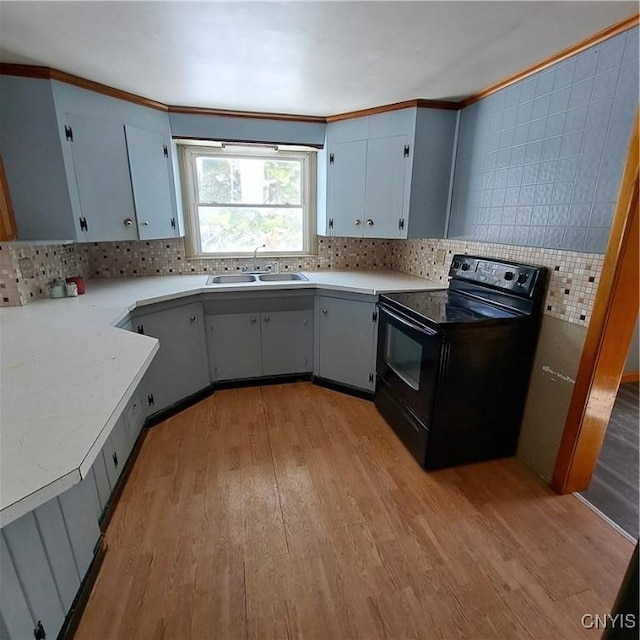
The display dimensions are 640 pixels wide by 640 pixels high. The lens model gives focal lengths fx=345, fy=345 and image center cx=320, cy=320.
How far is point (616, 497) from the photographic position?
1821 mm

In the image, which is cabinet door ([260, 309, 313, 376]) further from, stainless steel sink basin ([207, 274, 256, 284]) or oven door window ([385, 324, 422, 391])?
oven door window ([385, 324, 422, 391])

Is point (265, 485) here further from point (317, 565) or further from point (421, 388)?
point (421, 388)

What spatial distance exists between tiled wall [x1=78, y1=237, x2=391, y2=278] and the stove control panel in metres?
1.00

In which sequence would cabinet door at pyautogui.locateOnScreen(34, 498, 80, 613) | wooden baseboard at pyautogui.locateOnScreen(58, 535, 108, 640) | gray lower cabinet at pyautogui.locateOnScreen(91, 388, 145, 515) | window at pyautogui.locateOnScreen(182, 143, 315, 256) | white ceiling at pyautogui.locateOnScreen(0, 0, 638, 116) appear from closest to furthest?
cabinet door at pyautogui.locateOnScreen(34, 498, 80, 613) → wooden baseboard at pyautogui.locateOnScreen(58, 535, 108, 640) → white ceiling at pyautogui.locateOnScreen(0, 0, 638, 116) → gray lower cabinet at pyautogui.locateOnScreen(91, 388, 145, 515) → window at pyautogui.locateOnScreen(182, 143, 315, 256)

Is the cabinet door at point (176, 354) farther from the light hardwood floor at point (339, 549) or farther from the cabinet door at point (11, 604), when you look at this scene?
the cabinet door at point (11, 604)

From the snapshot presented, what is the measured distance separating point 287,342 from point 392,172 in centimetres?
153

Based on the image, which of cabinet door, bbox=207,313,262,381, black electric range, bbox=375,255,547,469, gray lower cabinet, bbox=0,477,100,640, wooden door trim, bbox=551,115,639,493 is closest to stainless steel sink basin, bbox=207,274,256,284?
cabinet door, bbox=207,313,262,381

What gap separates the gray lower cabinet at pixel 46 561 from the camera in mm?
884

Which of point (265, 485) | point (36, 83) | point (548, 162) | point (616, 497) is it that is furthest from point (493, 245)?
point (36, 83)

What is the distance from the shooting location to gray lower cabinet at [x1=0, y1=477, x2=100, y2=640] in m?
0.88

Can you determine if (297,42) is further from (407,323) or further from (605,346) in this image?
(605,346)

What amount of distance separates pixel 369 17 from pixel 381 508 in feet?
7.11

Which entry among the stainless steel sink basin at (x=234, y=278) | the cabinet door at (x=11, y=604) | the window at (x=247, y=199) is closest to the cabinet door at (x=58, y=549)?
the cabinet door at (x=11, y=604)

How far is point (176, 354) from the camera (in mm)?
2422
